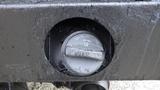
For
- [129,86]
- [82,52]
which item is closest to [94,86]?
[82,52]

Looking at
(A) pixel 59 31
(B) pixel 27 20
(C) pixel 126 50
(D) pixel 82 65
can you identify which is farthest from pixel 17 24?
(C) pixel 126 50

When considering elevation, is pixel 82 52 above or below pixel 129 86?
above

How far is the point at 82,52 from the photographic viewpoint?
1752mm

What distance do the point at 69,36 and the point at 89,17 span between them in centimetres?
13

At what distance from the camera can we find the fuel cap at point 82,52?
5.79 feet

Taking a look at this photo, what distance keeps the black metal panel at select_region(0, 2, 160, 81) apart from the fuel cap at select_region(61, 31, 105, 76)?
58mm

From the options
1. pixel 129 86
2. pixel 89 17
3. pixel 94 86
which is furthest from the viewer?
pixel 129 86

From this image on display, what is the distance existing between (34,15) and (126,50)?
435 millimetres

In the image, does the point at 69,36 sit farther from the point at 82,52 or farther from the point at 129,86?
the point at 129,86

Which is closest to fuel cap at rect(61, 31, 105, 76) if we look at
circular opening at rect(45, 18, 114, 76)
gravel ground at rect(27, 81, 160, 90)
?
circular opening at rect(45, 18, 114, 76)

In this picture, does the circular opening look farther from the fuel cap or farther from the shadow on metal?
the shadow on metal

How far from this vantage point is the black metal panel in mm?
1736

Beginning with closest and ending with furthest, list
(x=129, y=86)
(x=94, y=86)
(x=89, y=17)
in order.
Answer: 1. (x=89, y=17)
2. (x=94, y=86)
3. (x=129, y=86)

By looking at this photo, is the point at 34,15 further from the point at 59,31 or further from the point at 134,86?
the point at 134,86
